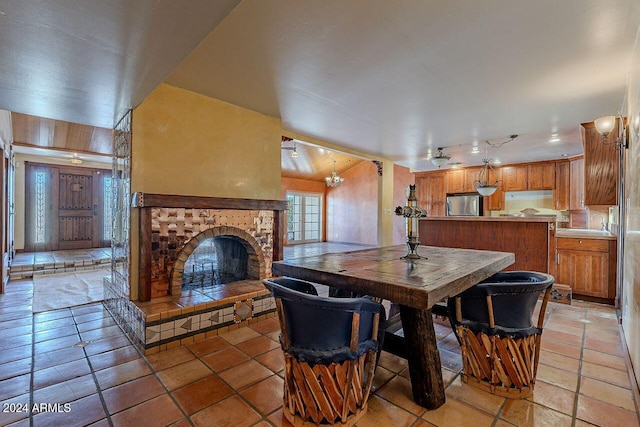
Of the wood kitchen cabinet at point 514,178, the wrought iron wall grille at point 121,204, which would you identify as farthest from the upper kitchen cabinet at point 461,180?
the wrought iron wall grille at point 121,204

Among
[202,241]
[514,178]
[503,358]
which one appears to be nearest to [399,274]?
[503,358]

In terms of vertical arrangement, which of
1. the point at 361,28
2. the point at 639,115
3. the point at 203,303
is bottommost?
the point at 203,303

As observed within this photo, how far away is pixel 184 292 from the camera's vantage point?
293cm

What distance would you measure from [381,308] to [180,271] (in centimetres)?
217

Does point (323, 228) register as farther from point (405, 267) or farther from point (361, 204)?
point (405, 267)

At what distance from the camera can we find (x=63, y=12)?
139cm

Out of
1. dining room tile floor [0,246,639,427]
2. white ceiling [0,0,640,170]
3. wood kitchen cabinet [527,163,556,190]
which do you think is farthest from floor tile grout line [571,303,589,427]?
wood kitchen cabinet [527,163,556,190]

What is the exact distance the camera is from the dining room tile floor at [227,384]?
1.57 meters

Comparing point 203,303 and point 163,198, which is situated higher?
point 163,198

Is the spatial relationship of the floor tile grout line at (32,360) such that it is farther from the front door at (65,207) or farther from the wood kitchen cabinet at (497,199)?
the wood kitchen cabinet at (497,199)

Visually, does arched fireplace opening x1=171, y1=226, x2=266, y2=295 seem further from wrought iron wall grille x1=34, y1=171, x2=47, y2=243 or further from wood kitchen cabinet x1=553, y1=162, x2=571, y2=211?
wood kitchen cabinet x1=553, y1=162, x2=571, y2=211

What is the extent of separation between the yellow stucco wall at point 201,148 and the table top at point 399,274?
5.46ft

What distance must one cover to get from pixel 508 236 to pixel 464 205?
3436mm

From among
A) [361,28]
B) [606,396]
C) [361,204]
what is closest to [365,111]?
[361,28]
